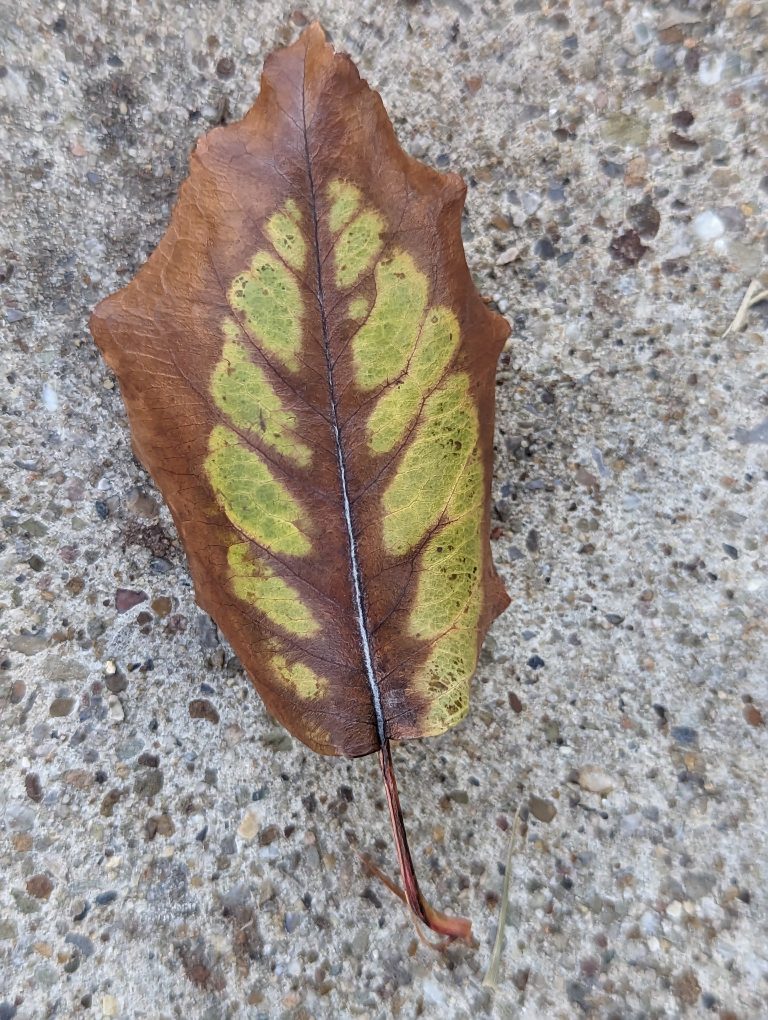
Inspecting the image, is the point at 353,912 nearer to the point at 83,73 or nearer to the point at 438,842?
the point at 438,842

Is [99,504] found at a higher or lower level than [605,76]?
lower

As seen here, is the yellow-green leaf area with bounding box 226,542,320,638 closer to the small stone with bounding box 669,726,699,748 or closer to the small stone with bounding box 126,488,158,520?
the small stone with bounding box 126,488,158,520

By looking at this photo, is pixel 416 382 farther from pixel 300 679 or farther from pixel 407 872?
pixel 407 872

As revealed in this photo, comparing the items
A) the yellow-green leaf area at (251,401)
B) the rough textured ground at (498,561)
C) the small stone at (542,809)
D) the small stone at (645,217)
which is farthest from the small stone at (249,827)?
the small stone at (645,217)

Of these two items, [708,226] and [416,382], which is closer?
[416,382]

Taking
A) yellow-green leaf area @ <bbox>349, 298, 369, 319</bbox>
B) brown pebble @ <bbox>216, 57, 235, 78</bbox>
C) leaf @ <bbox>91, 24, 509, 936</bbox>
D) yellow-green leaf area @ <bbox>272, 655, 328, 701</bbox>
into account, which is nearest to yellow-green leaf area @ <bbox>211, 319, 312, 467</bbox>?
leaf @ <bbox>91, 24, 509, 936</bbox>

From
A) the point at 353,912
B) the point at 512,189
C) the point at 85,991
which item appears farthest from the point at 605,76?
the point at 85,991

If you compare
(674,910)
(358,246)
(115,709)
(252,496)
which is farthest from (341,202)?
(674,910)
